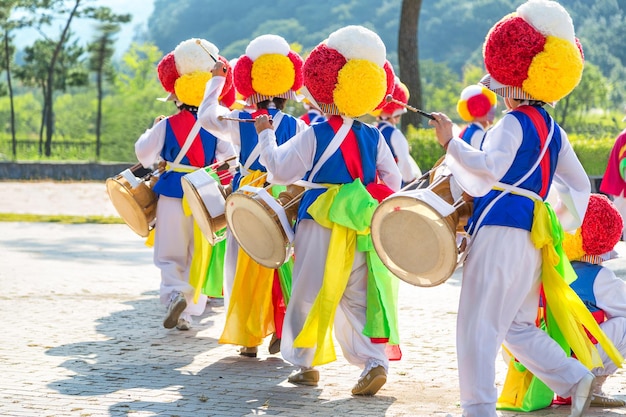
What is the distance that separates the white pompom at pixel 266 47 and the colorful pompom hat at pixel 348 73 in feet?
3.86

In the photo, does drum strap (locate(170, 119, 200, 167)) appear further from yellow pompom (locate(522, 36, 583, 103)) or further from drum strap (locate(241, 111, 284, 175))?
yellow pompom (locate(522, 36, 583, 103))

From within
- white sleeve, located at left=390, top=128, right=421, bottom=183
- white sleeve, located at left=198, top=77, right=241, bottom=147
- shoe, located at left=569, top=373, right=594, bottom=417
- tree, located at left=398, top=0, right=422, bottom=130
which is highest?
tree, located at left=398, top=0, right=422, bottom=130

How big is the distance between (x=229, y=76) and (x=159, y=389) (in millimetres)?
2920

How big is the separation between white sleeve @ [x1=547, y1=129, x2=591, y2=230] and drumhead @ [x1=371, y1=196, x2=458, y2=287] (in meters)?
0.77

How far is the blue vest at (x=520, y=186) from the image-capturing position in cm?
557

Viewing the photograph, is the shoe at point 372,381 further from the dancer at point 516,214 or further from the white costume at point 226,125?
the white costume at point 226,125

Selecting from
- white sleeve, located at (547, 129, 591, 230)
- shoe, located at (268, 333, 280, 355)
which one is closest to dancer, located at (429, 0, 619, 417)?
white sleeve, located at (547, 129, 591, 230)

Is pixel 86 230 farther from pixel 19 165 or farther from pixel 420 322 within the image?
pixel 19 165

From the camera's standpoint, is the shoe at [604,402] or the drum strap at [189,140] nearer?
the shoe at [604,402]

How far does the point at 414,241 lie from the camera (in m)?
5.66

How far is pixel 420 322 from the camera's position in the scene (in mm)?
9070

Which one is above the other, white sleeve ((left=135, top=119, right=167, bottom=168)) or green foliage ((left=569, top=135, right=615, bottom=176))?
white sleeve ((left=135, top=119, right=167, bottom=168))

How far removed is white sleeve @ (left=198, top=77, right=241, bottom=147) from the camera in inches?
306

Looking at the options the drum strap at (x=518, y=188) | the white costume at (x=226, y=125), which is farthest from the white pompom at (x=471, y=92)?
the drum strap at (x=518, y=188)
